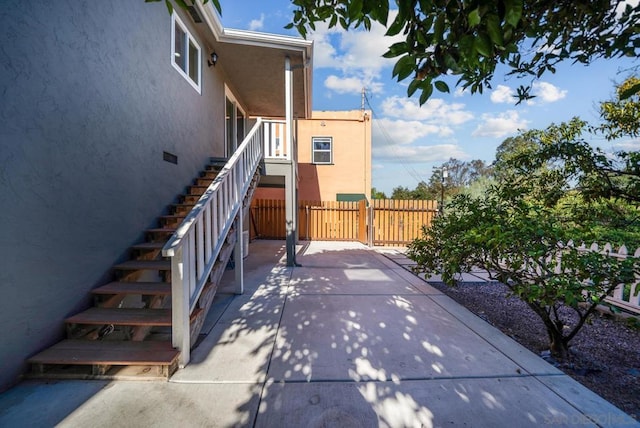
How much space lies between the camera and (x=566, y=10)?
1471mm

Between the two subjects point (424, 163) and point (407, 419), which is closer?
point (407, 419)

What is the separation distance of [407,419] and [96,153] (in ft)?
12.3

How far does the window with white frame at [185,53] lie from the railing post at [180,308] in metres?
3.81

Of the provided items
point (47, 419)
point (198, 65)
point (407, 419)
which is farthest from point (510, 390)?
point (198, 65)

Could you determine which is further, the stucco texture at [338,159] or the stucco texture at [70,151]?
the stucco texture at [338,159]

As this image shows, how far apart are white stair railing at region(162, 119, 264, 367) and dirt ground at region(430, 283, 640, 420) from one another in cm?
328

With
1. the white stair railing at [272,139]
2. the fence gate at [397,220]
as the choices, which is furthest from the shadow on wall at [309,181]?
the white stair railing at [272,139]

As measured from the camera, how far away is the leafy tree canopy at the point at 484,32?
100cm

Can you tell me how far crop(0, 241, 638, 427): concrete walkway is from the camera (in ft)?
5.58

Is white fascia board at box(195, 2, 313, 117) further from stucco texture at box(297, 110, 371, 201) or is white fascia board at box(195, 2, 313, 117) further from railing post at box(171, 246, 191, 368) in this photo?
stucco texture at box(297, 110, 371, 201)

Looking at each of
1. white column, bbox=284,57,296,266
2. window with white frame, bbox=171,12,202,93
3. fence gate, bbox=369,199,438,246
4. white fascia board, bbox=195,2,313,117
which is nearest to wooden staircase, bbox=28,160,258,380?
white column, bbox=284,57,296,266

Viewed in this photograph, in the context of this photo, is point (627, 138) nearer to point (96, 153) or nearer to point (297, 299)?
point (297, 299)

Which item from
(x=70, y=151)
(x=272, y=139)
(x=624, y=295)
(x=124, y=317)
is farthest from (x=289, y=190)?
(x=624, y=295)

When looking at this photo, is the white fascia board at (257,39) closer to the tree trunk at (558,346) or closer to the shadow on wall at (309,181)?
the tree trunk at (558,346)
